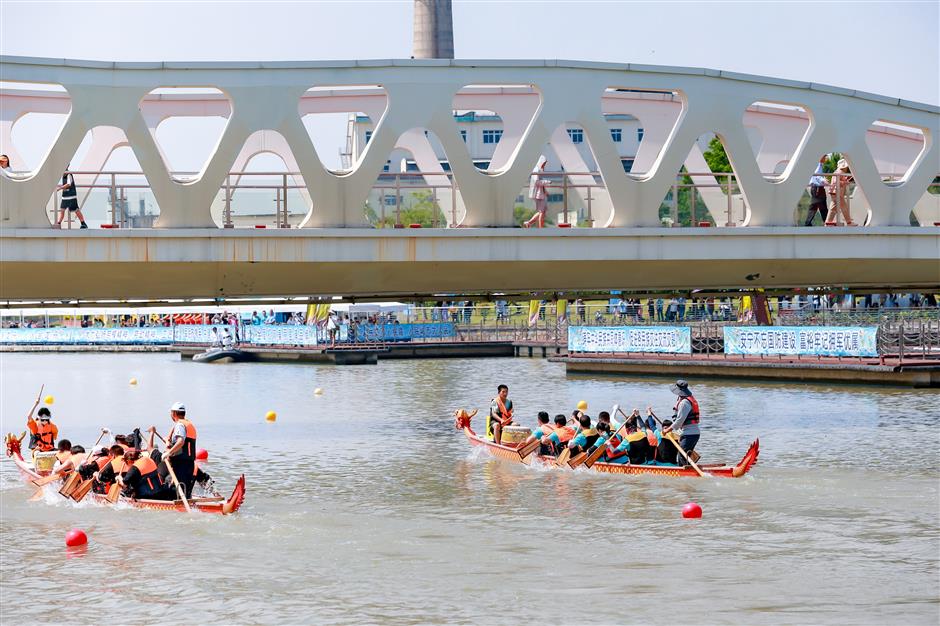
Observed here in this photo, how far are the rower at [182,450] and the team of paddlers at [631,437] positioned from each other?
839 cm

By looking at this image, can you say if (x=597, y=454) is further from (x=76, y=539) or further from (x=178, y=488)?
(x=76, y=539)

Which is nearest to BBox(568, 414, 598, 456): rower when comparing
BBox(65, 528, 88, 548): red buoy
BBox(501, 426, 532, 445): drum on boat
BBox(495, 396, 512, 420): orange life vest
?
BBox(501, 426, 532, 445): drum on boat

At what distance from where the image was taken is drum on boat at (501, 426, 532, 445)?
3019 centimetres

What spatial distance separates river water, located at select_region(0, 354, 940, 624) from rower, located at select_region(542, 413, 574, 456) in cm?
95

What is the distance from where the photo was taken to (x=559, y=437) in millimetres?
28938

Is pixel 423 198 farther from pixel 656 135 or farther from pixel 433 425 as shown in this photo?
pixel 433 425

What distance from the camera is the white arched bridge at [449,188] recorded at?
2319 centimetres

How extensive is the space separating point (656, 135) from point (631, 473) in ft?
23.8

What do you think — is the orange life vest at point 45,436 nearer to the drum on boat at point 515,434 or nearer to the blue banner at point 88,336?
the drum on boat at point 515,434

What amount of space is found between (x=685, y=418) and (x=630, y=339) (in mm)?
29668

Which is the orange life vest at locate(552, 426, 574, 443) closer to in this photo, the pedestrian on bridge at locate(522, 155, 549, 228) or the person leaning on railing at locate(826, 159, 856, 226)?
the pedestrian on bridge at locate(522, 155, 549, 228)

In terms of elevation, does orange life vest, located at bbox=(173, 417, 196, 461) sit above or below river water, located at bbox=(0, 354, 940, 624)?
above

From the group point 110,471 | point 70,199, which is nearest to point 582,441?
point 110,471

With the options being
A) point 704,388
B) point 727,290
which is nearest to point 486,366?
point 704,388
